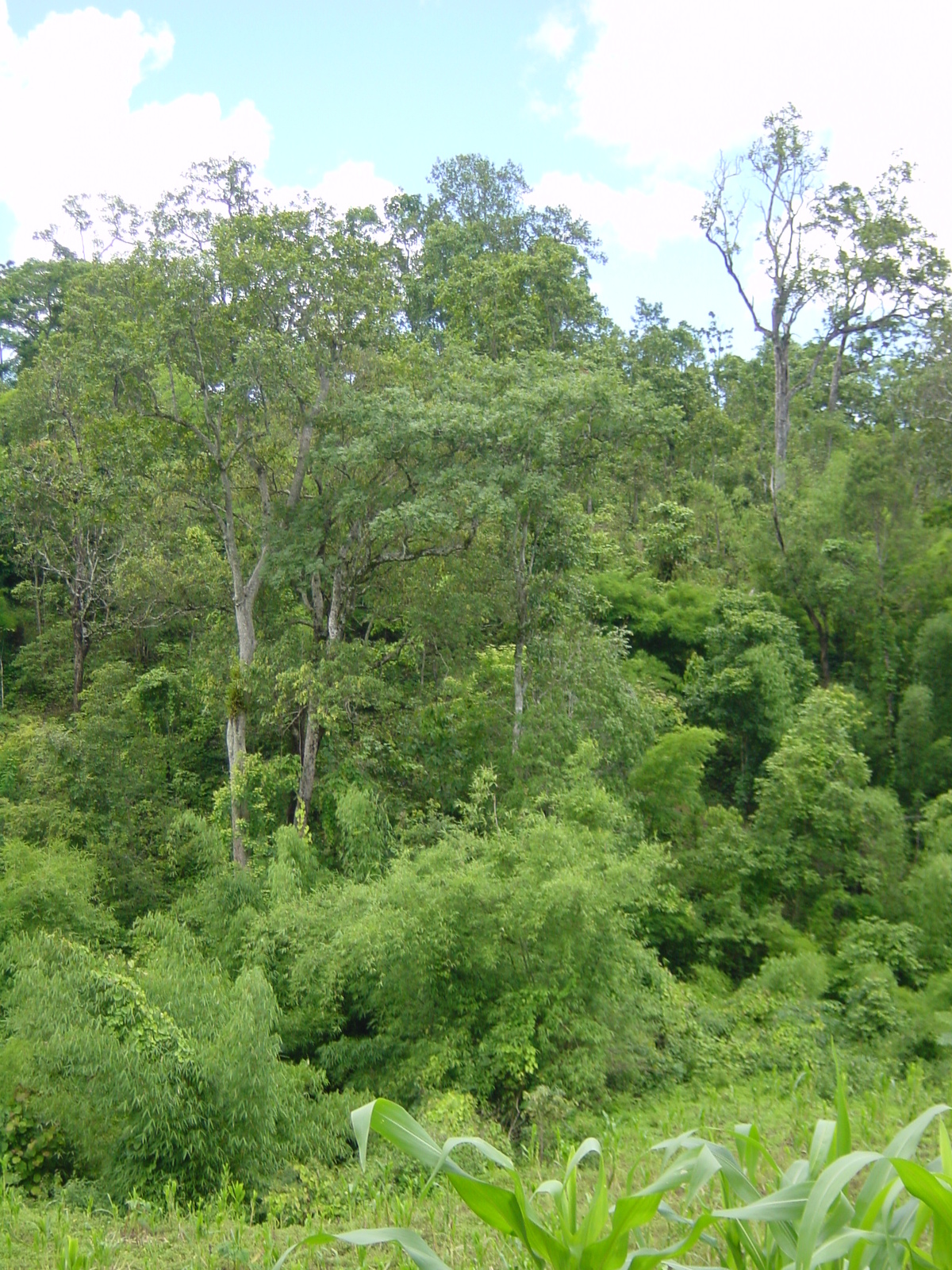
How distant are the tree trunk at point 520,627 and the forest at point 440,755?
72mm

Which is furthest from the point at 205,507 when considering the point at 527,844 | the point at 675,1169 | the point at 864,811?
the point at 675,1169

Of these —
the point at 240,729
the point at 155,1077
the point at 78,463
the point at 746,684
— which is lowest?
the point at 155,1077

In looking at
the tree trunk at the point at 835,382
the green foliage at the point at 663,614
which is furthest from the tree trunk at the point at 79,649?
the tree trunk at the point at 835,382

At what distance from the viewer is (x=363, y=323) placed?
12641mm

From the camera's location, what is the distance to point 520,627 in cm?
1267

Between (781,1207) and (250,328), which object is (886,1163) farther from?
(250,328)

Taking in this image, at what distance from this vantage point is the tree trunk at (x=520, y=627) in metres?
12.3

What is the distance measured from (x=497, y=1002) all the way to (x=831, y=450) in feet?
54.6

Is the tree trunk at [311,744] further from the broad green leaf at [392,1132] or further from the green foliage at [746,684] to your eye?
the broad green leaf at [392,1132]

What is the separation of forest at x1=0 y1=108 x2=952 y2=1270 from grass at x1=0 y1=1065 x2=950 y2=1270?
52mm

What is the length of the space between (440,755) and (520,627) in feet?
6.39

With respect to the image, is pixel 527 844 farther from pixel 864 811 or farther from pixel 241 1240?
pixel 864 811

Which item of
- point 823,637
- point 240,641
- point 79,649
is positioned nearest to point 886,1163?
point 240,641

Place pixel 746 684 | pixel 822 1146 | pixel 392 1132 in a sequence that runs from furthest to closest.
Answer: pixel 746 684 < pixel 822 1146 < pixel 392 1132
